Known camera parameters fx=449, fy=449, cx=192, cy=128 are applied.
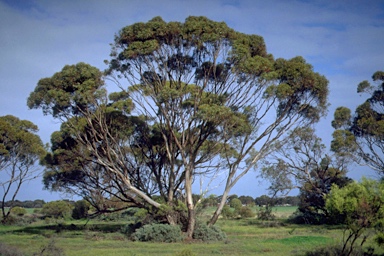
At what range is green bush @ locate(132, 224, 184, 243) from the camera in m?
25.0

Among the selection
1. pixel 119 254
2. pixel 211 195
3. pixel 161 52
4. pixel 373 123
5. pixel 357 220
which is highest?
pixel 161 52

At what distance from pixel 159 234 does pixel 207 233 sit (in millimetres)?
2763

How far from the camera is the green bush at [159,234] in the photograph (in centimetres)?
2497

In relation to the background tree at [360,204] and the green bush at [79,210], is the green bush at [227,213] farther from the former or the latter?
the background tree at [360,204]

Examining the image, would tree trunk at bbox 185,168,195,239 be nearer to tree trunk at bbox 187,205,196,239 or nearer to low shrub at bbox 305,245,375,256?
tree trunk at bbox 187,205,196,239

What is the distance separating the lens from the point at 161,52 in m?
27.7

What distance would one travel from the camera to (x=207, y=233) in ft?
84.3

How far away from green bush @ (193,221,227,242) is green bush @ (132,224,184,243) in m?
1.02

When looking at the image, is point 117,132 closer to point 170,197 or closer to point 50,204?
point 170,197

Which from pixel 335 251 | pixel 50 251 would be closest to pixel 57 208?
pixel 50 251

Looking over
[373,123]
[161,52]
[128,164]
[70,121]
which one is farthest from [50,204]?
[373,123]

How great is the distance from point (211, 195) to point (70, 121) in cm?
1049

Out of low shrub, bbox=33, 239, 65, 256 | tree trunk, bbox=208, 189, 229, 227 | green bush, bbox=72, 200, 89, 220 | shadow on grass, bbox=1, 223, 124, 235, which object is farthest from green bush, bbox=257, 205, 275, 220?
low shrub, bbox=33, 239, 65, 256

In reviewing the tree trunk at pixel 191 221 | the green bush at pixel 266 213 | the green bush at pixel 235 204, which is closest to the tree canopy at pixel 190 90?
the tree trunk at pixel 191 221
